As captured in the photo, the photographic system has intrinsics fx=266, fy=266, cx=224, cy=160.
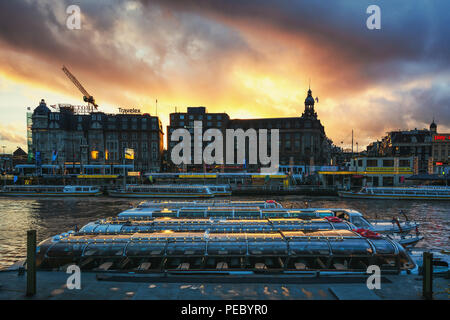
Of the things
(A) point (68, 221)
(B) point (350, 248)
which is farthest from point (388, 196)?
(A) point (68, 221)

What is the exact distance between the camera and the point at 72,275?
12344 mm

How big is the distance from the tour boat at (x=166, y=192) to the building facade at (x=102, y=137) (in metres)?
51.5

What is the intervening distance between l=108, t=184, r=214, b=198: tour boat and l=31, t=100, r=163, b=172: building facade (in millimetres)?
51543

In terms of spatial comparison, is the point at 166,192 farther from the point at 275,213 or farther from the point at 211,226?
the point at 211,226

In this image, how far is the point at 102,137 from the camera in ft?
397

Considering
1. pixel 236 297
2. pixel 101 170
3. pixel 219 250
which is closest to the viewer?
pixel 236 297

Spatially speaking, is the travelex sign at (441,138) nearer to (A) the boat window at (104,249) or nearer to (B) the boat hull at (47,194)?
(B) the boat hull at (47,194)

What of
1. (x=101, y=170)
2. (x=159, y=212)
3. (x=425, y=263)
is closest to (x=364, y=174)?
(x=159, y=212)

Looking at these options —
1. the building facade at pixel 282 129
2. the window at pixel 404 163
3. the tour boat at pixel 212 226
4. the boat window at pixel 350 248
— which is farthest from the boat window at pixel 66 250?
the building facade at pixel 282 129

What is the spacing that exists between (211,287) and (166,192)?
57.5 meters

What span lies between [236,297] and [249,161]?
115 meters

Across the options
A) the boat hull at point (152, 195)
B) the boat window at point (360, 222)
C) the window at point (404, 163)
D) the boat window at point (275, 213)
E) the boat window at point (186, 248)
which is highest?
the window at point (404, 163)

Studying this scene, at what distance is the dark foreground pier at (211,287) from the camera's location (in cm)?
1060
